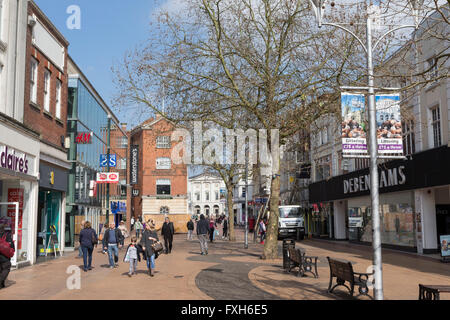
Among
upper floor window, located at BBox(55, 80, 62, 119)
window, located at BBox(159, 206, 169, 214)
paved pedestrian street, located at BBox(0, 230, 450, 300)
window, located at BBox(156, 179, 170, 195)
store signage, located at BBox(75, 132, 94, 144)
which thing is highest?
upper floor window, located at BBox(55, 80, 62, 119)

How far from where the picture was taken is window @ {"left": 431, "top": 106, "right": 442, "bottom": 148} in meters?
20.6

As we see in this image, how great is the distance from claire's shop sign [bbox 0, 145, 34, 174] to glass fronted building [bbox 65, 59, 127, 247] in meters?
7.27

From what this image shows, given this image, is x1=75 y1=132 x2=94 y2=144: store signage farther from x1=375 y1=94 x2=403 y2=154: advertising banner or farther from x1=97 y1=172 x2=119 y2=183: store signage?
x1=375 y1=94 x2=403 y2=154: advertising banner

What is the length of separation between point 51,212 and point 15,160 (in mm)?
6668

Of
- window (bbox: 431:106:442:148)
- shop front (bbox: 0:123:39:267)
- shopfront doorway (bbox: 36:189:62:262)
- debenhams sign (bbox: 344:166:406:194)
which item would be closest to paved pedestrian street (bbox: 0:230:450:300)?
shop front (bbox: 0:123:39:267)

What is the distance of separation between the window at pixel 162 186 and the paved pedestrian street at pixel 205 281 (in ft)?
131

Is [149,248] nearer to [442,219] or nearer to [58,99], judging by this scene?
[58,99]

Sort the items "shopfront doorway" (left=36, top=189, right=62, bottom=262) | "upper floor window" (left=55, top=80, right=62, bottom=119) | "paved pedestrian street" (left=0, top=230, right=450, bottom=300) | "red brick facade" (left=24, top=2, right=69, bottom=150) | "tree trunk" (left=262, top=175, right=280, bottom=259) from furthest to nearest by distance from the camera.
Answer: "upper floor window" (left=55, top=80, right=62, bottom=119)
"shopfront doorway" (left=36, top=189, right=62, bottom=262)
"tree trunk" (left=262, top=175, right=280, bottom=259)
"red brick facade" (left=24, top=2, right=69, bottom=150)
"paved pedestrian street" (left=0, top=230, right=450, bottom=300)

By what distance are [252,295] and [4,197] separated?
10.8m

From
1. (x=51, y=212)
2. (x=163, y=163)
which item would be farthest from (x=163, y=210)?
(x=51, y=212)

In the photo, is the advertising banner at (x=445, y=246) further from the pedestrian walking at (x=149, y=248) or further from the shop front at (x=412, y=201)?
the pedestrian walking at (x=149, y=248)

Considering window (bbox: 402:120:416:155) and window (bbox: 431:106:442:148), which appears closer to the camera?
window (bbox: 431:106:442:148)

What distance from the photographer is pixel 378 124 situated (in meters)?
9.94

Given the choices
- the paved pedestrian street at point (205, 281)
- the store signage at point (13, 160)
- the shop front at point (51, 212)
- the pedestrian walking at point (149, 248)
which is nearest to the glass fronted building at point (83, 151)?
the shop front at point (51, 212)
